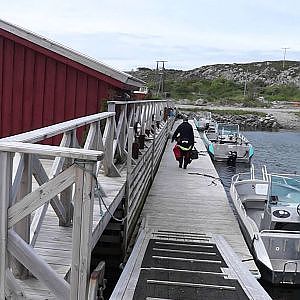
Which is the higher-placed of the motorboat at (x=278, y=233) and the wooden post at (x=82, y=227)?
the wooden post at (x=82, y=227)

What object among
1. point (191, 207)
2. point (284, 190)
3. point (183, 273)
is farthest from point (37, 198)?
point (284, 190)

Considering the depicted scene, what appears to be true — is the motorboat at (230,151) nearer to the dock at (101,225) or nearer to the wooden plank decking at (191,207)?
the wooden plank decking at (191,207)

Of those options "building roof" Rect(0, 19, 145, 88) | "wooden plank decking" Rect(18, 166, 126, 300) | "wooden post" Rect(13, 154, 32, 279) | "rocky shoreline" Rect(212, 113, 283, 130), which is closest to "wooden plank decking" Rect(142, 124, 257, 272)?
"building roof" Rect(0, 19, 145, 88)

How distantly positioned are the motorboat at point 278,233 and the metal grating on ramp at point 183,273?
4.79ft

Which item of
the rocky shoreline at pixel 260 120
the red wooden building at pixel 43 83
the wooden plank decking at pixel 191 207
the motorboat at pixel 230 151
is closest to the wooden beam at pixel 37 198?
the wooden plank decking at pixel 191 207

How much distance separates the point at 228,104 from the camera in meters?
90.8

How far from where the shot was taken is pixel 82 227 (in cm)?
307

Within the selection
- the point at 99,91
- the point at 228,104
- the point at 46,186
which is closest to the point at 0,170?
the point at 46,186

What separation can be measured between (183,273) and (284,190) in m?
5.68

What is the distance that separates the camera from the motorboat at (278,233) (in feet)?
30.4

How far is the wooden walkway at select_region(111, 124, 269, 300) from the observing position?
22.0 ft

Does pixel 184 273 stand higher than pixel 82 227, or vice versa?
pixel 82 227

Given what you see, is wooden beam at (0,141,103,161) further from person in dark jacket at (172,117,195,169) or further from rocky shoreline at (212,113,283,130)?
rocky shoreline at (212,113,283,130)

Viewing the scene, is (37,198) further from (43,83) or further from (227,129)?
(227,129)
